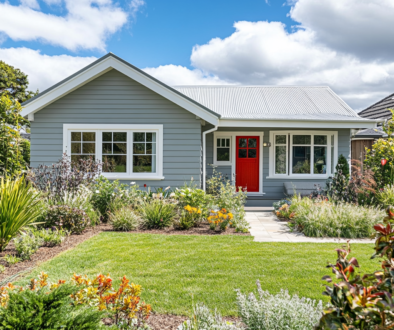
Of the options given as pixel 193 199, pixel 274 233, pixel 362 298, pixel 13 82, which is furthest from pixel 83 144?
pixel 13 82

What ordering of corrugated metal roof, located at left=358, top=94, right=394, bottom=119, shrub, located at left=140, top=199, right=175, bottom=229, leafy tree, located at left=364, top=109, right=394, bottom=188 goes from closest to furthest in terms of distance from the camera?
1. shrub, located at left=140, top=199, right=175, bottom=229
2. leafy tree, located at left=364, top=109, right=394, bottom=188
3. corrugated metal roof, located at left=358, top=94, right=394, bottom=119

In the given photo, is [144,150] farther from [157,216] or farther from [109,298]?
[109,298]

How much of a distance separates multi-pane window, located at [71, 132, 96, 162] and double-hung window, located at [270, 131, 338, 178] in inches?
254

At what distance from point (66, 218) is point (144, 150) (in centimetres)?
372

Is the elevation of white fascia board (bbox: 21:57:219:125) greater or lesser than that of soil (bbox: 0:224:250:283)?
greater

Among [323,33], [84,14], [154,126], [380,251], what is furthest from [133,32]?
[380,251]

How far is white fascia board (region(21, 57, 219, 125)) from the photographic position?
9.13 m

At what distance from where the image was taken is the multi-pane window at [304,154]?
38.5 ft

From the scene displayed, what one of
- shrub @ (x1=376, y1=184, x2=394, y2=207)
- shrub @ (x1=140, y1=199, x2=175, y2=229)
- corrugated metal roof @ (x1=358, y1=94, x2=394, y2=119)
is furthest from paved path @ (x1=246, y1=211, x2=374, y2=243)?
corrugated metal roof @ (x1=358, y1=94, x2=394, y2=119)

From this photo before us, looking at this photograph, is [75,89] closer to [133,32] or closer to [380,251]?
[133,32]

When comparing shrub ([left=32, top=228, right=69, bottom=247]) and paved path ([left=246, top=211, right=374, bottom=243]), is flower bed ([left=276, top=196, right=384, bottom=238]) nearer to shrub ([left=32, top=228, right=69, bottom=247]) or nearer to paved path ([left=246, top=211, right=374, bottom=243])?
paved path ([left=246, top=211, right=374, bottom=243])

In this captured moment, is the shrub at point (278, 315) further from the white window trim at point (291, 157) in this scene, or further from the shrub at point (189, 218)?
the white window trim at point (291, 157)

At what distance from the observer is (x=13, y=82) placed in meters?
28.8

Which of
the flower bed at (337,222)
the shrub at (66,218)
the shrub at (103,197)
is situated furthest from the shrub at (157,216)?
the flower bed at (337,222)
